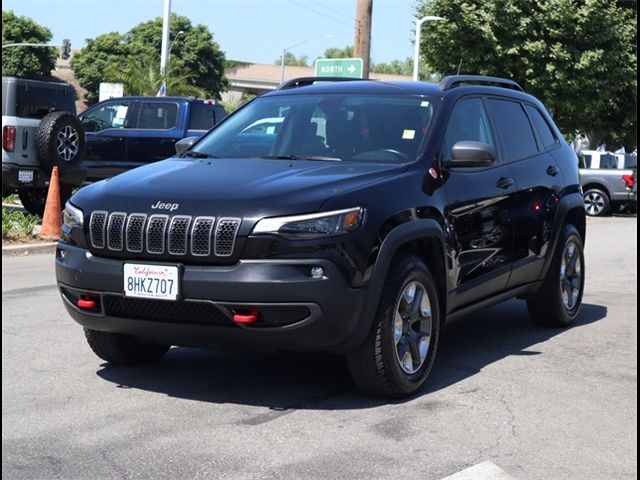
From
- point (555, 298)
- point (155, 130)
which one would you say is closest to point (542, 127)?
point (555, 298)

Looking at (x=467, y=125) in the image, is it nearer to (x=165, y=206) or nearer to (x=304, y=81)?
(x=304, y=81)

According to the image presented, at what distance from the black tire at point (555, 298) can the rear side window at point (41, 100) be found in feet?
30.6

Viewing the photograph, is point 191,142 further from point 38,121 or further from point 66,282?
point 38,121

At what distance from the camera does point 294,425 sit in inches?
204

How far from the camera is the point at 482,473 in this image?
177 inches

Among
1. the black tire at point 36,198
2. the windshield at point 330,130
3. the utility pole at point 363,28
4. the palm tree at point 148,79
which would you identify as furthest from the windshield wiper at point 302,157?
the palm tree at point 148,79

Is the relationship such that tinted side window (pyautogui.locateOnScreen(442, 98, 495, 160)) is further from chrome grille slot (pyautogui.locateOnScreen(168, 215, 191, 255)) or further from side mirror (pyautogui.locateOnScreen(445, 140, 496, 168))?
chrome grille slot (pyautogui.locateOnScreen(168, 215, 191, 255))

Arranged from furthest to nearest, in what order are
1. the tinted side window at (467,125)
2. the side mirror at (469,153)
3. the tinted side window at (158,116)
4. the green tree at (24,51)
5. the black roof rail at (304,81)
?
the green tree at (24,51)
the tinted side window at (158,116)
the black roof rail at (304,81)
the tinted side window at (467,125)
the side mirror at (469,153)

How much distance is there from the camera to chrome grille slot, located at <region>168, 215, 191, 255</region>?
207 inches

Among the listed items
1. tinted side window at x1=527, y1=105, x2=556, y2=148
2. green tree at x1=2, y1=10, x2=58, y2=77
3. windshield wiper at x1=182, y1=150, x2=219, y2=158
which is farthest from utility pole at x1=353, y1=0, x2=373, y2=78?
green tree at x1=2, y1=10, x2=58, y2=77

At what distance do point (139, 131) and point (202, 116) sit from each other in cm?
118

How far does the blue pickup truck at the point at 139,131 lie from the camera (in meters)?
19.3

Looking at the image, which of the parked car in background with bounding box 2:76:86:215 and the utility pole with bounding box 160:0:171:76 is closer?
the parked car in background with bounding box 2:76:86:215

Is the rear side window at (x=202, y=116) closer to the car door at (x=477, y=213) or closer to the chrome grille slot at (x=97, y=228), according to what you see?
the car door at (x=477, y=213)
